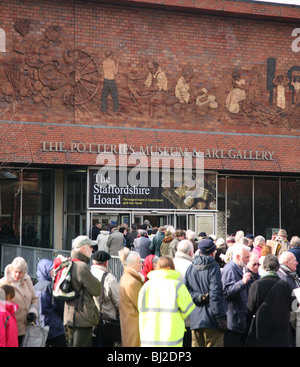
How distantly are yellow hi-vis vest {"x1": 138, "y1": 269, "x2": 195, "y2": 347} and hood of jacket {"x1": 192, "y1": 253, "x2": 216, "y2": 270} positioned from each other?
93 cm

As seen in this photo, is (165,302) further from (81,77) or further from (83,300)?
(81,77)

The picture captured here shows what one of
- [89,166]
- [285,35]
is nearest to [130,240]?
[89,166]

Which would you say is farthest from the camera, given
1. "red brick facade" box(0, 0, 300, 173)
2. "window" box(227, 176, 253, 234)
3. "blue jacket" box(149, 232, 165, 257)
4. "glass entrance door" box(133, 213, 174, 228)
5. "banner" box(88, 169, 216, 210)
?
"window" box(227, 176, 253, 234)

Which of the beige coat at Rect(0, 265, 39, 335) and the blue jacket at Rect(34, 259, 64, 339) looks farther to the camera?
the blue jacket at Rect(34, 259, 64, 339)

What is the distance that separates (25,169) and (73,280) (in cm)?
1870

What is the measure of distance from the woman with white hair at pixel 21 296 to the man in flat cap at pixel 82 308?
1.77 feet

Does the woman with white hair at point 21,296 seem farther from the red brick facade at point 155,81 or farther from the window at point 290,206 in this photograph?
the window at point 290,206

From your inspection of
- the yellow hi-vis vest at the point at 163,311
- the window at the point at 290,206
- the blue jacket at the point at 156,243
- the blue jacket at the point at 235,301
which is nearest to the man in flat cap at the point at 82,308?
the yellow hi-vis vest at the point at 163,311

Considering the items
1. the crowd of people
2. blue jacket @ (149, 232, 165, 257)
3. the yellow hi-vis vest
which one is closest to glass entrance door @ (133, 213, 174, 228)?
blue jacket @ (149, 232, 165, 257)

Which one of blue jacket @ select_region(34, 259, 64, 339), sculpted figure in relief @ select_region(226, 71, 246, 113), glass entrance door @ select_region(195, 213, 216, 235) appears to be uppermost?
sculpted figure in relief @ select_region(226, 71, 246, 113)

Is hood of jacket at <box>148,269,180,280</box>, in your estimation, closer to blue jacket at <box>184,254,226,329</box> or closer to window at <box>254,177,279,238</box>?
blue jacket at <box>184,254,226,329</box>

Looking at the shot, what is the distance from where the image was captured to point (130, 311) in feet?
29.1

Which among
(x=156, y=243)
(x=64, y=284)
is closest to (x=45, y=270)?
(x=64, y=284)

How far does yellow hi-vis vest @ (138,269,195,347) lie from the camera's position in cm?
769
